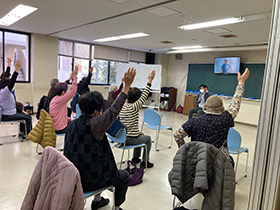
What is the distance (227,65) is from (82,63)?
17.7 feet

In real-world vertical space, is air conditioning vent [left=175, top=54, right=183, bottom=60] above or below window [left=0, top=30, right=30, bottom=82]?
above

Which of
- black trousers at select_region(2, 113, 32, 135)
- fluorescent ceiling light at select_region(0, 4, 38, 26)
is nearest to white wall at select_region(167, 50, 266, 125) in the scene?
fluorescent ceiling light at select_region(0, 4, 38, 26)

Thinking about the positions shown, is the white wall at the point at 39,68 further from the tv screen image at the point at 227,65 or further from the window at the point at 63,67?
the tv screen image at the point at 227,65

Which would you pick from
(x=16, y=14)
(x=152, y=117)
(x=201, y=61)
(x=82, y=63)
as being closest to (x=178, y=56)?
(x=201, y=61)

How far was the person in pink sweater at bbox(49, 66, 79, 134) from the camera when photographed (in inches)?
128

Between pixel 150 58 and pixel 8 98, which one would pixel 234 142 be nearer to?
pixel 8 98

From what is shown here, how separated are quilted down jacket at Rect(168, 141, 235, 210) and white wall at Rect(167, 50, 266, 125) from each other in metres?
6.31

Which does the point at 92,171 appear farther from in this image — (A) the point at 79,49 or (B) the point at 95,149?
(A) the point at 79,49

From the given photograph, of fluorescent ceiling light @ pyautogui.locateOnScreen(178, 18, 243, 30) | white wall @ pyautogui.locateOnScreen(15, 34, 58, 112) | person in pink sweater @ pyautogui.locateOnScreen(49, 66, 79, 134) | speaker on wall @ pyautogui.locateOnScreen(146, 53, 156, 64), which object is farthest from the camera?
speaker on wall @ pyautogui.locateOnScreen(146, 53, 156, 64)

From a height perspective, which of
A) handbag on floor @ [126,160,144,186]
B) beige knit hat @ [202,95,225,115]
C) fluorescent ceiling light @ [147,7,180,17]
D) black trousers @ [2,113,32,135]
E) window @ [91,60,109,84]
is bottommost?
handbag on floor @ [126,160,144,186]

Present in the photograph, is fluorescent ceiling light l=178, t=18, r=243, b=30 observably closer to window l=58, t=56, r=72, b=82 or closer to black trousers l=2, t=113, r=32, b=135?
black trousers l=2, t=113, r=32, b=135

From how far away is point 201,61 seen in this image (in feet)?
28.8

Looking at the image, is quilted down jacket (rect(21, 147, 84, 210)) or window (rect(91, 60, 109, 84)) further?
window (rect(91, 60, 109, 84))

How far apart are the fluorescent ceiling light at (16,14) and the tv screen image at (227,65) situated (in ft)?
20.8
